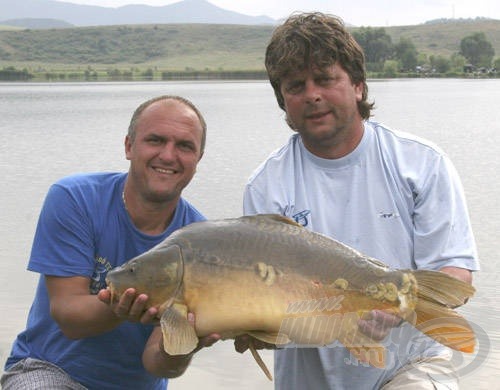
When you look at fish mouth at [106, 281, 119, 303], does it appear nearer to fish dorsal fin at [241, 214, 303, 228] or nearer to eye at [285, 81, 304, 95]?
fish dorsal fin at [241, 214, 303, 228]

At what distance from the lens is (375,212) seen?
12.0 ft

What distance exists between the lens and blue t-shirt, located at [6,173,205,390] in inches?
145

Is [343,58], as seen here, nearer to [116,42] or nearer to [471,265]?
[471,265]

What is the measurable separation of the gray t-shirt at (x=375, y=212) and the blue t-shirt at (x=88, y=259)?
0.72 m

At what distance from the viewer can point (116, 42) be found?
138 m

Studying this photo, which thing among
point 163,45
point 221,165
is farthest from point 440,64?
point 221,165

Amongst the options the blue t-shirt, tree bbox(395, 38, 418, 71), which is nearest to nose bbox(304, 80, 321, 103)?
the blue t-shirt

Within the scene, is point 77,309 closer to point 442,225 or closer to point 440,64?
point 442,225

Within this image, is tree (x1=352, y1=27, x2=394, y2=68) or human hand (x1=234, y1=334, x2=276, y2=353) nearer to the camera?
human hand (x1=234, y1=334, x2=276, y2=353)

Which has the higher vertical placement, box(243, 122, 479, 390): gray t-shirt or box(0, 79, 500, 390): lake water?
box(243, 122, 479, 390): gray t-shirt

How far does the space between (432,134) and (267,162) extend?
66.5 ft

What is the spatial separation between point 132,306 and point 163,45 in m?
138

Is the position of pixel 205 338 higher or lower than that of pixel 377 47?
lower

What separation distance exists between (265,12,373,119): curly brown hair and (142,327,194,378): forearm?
1.53m
